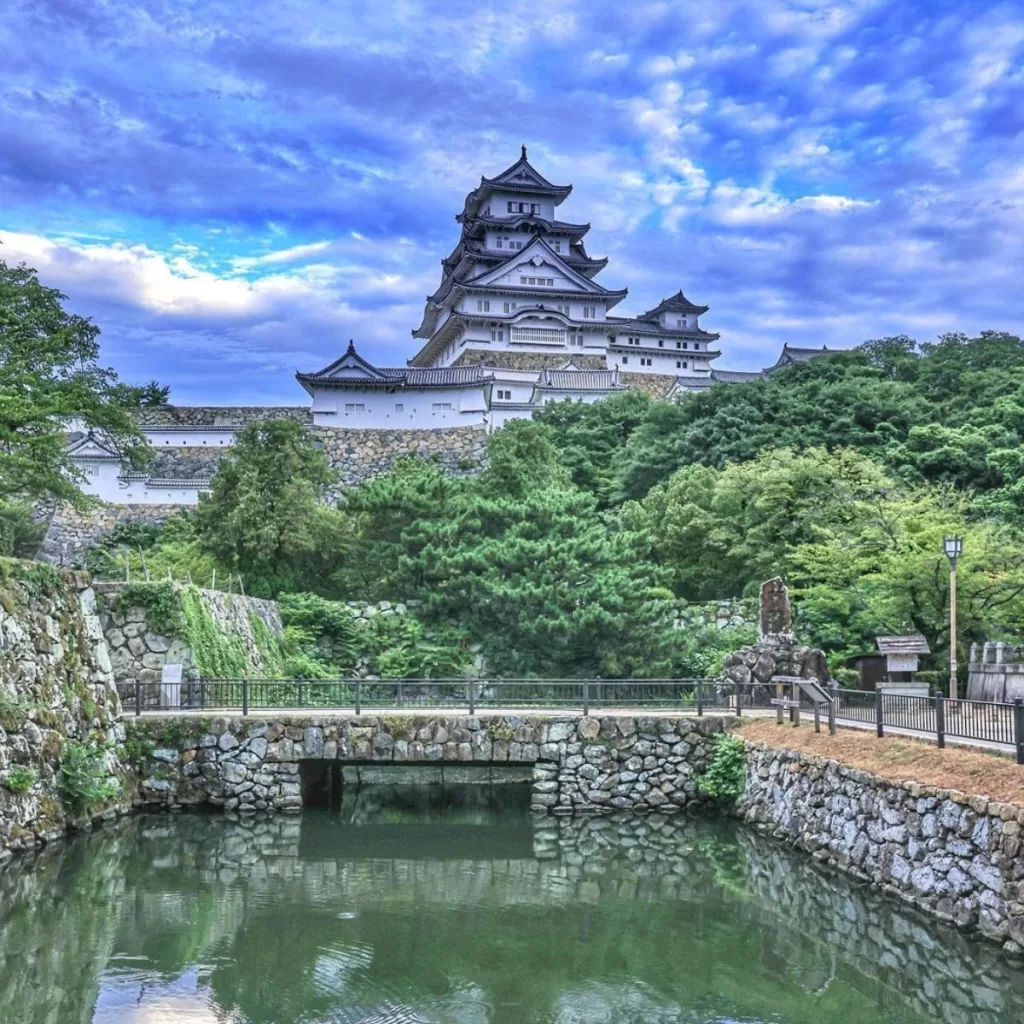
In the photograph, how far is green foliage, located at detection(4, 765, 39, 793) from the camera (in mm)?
14242

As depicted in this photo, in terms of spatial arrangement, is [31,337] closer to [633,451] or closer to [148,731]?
[148,731]

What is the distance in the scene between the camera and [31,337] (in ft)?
63.9

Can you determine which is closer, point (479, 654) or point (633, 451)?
point (479, 654)

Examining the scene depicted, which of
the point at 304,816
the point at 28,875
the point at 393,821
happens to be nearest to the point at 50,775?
the point at 28,875

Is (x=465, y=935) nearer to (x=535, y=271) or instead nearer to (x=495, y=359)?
(x=495, y=359)

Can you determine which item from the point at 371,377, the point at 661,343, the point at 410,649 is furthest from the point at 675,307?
the point at 410,649

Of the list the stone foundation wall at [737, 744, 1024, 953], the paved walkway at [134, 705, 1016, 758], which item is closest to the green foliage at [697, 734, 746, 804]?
the paved walkway at [134, 705, 1016, 758]

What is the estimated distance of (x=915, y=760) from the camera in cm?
1282

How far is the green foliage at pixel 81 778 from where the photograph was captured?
15898mm

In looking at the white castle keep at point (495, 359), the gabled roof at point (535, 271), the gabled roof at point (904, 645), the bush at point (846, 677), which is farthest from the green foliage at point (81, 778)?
the gabled roof at point (535, 271)

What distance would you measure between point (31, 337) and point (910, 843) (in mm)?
16730

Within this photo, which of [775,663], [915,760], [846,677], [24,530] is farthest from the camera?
[24,530]

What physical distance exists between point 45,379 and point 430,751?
9.54 metres

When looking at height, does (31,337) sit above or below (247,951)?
above
